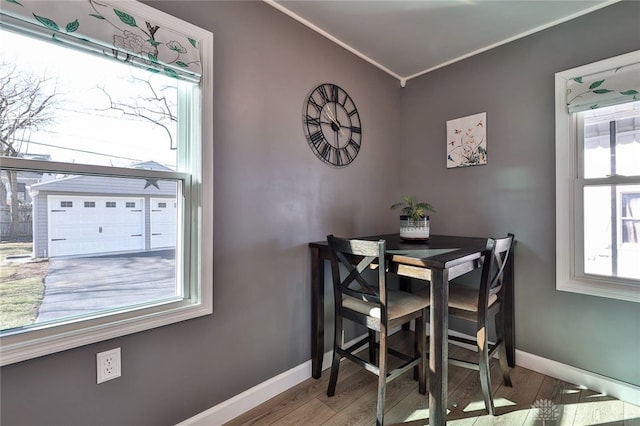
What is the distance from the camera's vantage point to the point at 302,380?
72.9 inches

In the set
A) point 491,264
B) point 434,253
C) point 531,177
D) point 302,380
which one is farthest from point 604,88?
point 302,380

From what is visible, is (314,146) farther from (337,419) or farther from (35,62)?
(337,419)

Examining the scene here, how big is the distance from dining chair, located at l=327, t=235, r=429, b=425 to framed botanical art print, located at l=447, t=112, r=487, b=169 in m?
1.27

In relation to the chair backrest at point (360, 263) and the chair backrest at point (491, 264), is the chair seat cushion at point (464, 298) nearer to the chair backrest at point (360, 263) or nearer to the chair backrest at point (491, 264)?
the chair backrest at point (491, 264)

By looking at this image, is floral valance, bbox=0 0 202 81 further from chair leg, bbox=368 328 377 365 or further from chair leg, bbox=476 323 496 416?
chair leg, bbox=476 323 496 416

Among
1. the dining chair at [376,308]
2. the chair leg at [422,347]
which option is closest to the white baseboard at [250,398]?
the dining chair at [376,308]

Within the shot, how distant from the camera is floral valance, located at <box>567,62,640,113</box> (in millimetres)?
1615

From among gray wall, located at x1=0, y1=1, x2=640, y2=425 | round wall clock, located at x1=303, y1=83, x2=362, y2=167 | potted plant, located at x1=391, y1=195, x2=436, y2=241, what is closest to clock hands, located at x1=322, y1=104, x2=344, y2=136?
round wall clock, located at x1=303, y1=83, x2=362, y2=167

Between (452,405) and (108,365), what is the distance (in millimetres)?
1807

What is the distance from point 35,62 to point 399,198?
8.28ft

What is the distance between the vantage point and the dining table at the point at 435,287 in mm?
1344

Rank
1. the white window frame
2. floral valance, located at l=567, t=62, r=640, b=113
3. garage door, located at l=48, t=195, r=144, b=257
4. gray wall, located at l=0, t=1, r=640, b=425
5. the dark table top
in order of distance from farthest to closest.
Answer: the white window frame, floral valance, located at l=567, t=62, r=640, b=113, the dark table top, gray wall, located at l=0, t=1, r=640, b=425, garage door, located at l=48, t=195, r=144, b=257

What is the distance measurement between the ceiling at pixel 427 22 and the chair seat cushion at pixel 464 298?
182 centimetres

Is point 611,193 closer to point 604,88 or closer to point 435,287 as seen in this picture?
point 604,88
